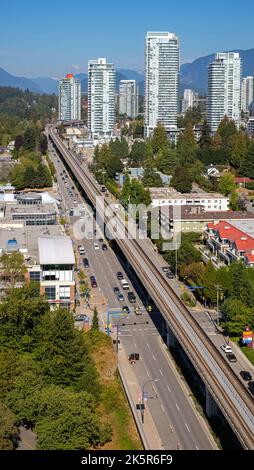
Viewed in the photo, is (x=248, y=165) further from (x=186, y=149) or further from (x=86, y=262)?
(x=86, y=262)

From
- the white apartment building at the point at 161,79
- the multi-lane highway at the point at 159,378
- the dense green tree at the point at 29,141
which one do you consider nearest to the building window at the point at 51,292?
the multi-lane highway at the point at 159,378

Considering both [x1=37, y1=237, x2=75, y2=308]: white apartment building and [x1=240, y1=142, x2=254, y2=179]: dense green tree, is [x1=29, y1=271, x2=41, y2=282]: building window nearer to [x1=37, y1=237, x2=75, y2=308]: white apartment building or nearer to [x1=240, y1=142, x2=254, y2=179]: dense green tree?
[x1=37, y1=237, x2=75, y2=308]: white apartment building

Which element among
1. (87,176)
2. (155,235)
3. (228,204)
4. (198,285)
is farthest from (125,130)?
(198,285)

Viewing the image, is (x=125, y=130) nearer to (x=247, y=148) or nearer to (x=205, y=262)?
(x=247, y=148)

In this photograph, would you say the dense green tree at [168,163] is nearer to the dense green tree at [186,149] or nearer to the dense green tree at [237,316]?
the dense green tree at [186,149]

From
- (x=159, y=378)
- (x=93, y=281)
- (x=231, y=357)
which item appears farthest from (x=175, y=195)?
(x=159, y=378)

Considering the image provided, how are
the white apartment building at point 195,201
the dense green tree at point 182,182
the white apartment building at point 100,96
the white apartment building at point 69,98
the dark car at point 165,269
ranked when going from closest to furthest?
1. the dark car at point 165,269
2. the white apartment building at point 195,201
3. the dense green tree at point 182,182
4. the white apartment building at point 100,96
5. the white apartment building at point 69,98
